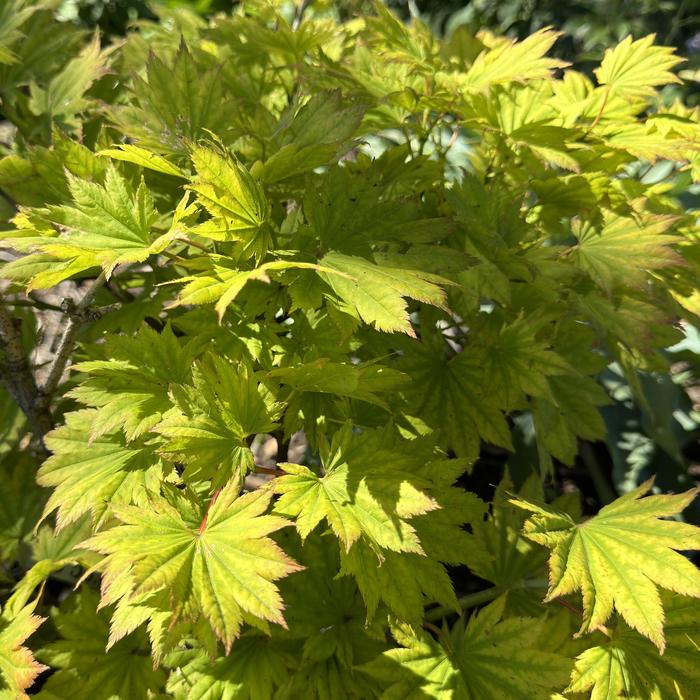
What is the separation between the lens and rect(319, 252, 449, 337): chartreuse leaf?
978 millimetres

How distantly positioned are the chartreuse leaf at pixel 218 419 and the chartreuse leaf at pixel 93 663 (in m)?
0.48

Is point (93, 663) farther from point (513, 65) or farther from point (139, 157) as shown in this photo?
point (513, 65)

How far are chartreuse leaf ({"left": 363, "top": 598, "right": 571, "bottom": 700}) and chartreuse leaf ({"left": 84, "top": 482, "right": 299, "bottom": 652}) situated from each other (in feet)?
1.07

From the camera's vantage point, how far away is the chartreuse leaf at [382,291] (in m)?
0.98

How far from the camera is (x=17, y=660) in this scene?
45.2 inches

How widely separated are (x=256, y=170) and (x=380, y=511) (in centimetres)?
60

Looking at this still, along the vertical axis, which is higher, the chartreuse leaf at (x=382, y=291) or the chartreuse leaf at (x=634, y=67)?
the chartreuse leaf at (x=634, y=67)

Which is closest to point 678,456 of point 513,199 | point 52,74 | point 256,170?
point 513,199

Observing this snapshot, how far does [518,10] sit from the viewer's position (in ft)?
15.8

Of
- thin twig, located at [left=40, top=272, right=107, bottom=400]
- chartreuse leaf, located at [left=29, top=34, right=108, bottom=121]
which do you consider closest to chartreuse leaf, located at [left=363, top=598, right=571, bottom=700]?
thin twig, located at [left=40, top=272, right=107, bottom=400]

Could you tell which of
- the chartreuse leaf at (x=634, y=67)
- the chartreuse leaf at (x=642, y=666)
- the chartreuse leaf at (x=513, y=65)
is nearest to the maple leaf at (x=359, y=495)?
the chartreuse leaf at (x=642, y=666)

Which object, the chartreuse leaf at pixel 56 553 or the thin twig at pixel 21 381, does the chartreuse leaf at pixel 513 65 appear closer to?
the thin twig at pixel 21 381

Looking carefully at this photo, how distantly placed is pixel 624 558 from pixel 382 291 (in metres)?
0.59

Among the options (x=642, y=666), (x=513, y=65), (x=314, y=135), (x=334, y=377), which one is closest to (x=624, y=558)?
(x=642, y=666)
